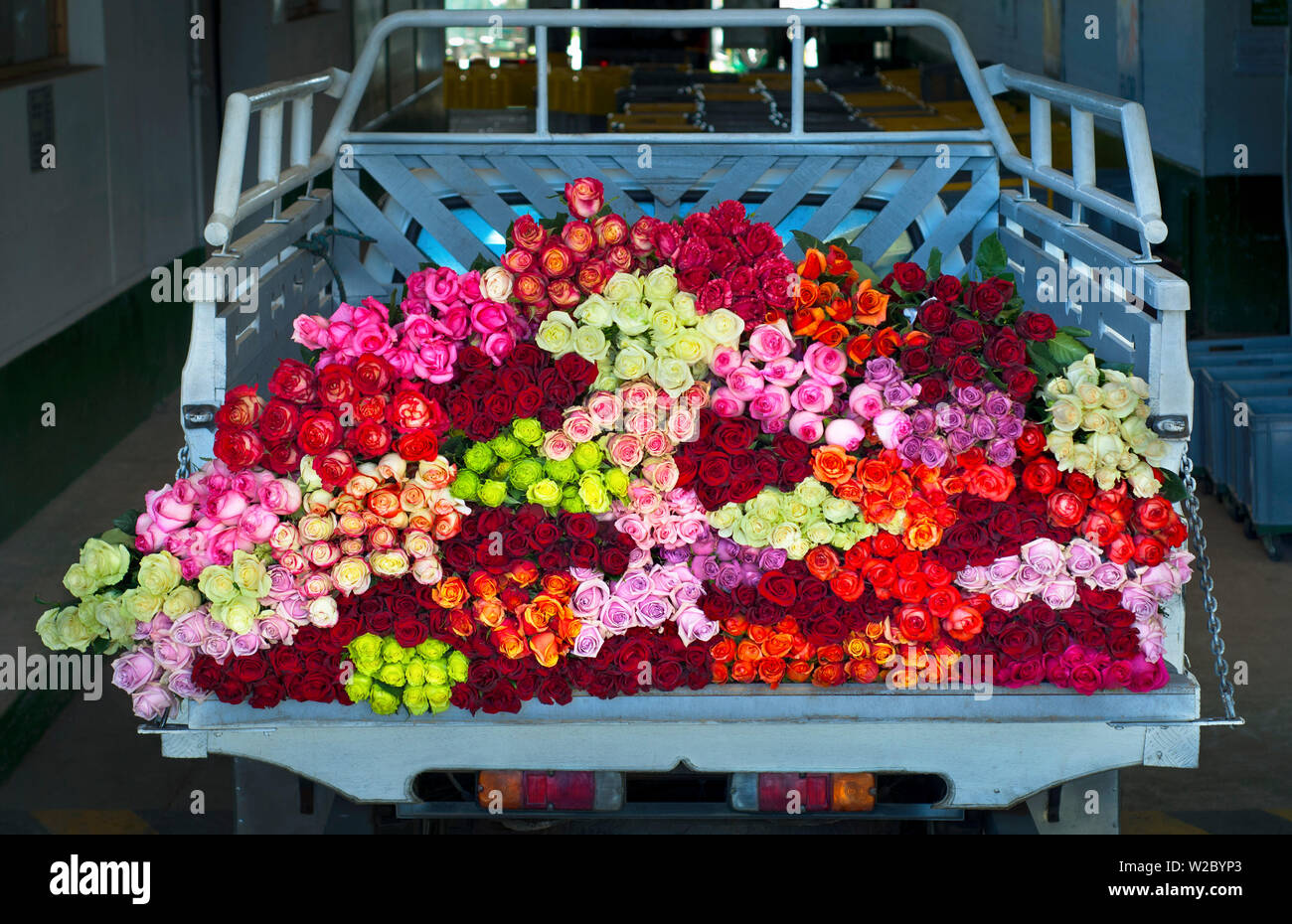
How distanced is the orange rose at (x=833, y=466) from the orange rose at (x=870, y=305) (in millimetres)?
332

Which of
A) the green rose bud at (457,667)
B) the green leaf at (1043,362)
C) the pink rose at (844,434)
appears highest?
the green leaf at (1043,362)

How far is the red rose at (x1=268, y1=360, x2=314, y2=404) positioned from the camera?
3.32 metres

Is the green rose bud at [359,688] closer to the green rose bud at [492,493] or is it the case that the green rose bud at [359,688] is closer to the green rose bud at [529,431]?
the green rose bud at [492,493]

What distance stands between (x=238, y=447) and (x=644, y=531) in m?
0.86

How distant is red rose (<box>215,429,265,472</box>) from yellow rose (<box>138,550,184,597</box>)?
20 cm

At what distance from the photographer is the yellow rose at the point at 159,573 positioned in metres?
3.25

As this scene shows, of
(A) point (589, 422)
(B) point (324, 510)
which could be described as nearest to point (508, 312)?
(A) point (589, 422)

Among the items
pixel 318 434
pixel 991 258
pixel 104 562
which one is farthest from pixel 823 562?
pixel 104 562

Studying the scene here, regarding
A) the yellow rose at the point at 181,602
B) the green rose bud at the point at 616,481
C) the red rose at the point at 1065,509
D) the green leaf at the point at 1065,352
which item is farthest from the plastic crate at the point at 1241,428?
the yellow rose at the point at 181,602

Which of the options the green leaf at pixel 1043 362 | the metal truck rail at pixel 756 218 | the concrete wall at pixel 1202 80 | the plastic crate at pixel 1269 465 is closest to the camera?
the metal truck rail at pixel 756 218

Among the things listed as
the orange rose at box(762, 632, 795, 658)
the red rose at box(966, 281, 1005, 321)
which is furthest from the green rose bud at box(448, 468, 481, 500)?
the red rose at box(966, 281, 1005, 321)

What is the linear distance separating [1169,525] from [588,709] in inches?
50.2

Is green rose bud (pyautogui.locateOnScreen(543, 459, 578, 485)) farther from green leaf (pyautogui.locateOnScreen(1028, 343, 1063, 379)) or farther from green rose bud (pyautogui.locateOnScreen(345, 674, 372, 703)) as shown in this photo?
green leaf (pyautogui.locateOnScreen(1028, 343, 1063, 379))

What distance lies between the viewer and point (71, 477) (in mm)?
7922
